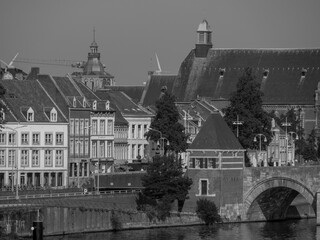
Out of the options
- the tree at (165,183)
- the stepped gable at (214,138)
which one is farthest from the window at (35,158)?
the stepped gable at (214,138)

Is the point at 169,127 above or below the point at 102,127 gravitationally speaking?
above

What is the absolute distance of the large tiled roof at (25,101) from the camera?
179 meters

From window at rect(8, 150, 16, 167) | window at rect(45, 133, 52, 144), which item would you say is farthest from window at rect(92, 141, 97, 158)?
window at rect(8, 150, 16, 167)

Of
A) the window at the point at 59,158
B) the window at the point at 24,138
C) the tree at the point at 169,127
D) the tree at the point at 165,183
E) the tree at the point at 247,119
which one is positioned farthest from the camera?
the tree at the point at 247,119

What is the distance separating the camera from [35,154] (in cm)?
17912

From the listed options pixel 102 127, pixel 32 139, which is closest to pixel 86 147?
pixel 102 127

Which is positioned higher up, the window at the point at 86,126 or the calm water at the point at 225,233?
the window at the point at 86,126

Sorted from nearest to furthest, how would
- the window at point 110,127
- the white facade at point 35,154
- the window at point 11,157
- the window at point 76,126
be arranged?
the white facade at point 35,154
the window at point 11,157
the window at point 76,126
the window at point 110,127

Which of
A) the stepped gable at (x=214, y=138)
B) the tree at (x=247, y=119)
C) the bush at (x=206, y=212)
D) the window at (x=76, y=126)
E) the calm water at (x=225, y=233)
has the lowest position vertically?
the calm water at (x=225, y=233)

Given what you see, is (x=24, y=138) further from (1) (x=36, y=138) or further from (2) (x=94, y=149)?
(2) (x=94, y=149)

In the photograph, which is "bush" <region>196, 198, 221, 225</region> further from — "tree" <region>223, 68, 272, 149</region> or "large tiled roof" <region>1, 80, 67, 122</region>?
"tree" <region>223, 68, 272, 149</region>

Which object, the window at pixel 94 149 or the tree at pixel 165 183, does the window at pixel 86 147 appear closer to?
the window at pixel 94 149

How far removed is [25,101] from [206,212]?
2296 centimetres

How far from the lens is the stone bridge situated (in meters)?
171
